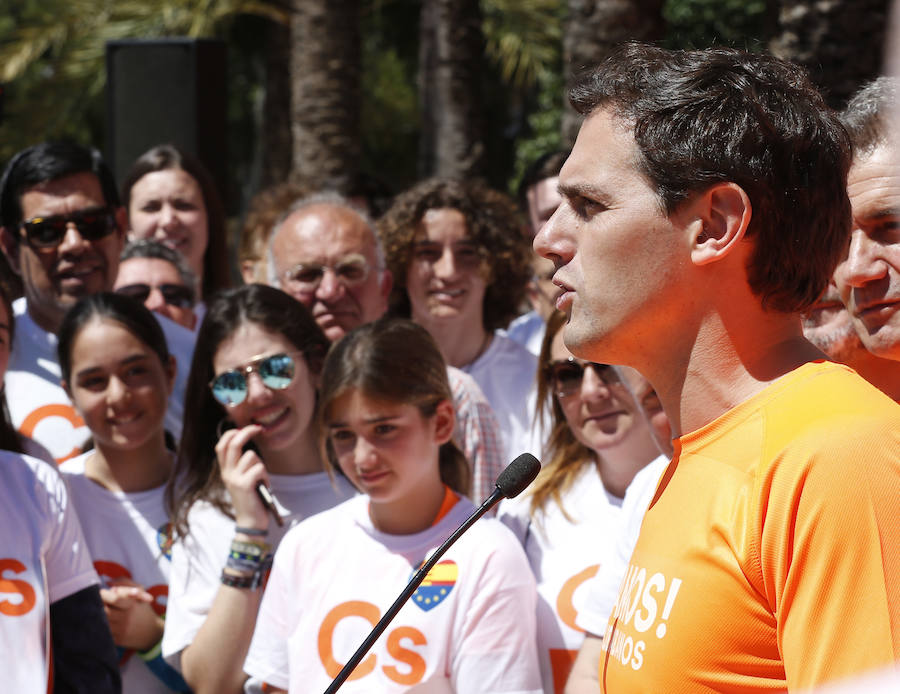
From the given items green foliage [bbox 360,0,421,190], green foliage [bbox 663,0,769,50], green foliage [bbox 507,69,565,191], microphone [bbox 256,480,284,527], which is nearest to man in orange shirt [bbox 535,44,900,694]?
microphone [bbox 256,480,284,527]

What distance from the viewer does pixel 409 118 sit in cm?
2188

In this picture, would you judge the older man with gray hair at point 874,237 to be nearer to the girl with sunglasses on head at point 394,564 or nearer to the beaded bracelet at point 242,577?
the girl with sunglasses on head at point 394,564

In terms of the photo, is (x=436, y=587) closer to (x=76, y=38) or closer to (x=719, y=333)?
(x=719, y=333)

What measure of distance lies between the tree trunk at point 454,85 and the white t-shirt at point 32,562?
866 cm

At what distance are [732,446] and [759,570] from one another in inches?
7.9

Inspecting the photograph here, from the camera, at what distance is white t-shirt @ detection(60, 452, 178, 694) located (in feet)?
11.4

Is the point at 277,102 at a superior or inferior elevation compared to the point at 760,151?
inferior

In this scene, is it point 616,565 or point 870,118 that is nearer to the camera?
point 870,118

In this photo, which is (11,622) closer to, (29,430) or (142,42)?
(29,430)

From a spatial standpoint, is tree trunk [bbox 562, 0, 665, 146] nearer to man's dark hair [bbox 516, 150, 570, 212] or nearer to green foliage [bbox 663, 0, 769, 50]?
man's dark hair [bbox 516, 150, 570, 212]

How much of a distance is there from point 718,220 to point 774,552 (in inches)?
19.8

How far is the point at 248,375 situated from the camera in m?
3.80

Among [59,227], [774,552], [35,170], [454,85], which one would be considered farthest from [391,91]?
[774,552]

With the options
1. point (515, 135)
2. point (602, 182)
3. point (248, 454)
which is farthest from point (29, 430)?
point (515, 135)
